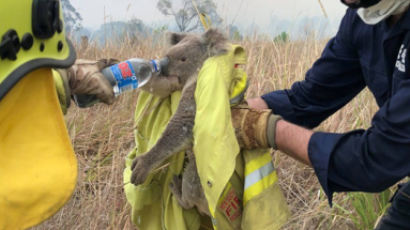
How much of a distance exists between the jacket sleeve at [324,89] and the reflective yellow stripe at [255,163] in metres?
0.40

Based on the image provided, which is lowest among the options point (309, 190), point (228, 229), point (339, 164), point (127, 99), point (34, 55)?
point (309, 190)

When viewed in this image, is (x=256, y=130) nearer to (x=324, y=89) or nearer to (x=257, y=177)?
(x=257, y=177)

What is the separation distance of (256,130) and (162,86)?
14.7 inches

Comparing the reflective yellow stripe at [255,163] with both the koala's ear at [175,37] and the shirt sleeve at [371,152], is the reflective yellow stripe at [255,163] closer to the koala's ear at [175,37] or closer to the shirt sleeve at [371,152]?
the shirt sleeve at [371,152]

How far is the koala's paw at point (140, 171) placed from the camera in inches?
56.4

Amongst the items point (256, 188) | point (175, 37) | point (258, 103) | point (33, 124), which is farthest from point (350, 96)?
point (33, 124)

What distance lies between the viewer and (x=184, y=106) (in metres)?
1.42

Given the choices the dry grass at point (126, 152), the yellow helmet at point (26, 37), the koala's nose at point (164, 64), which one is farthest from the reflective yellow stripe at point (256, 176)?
the dry grass at point (126, 152)

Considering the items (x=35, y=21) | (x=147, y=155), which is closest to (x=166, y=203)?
(x=147, y=155)

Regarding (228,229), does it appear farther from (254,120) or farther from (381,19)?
(381,19)

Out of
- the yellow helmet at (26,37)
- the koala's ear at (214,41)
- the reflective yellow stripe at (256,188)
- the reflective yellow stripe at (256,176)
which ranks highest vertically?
the yellow helmet at (26,37)

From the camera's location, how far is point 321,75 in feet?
5.83

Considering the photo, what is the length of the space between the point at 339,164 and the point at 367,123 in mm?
1557

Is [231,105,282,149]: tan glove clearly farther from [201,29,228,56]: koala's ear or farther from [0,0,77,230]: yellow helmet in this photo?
[0,0,77,230]: yellow helmet
